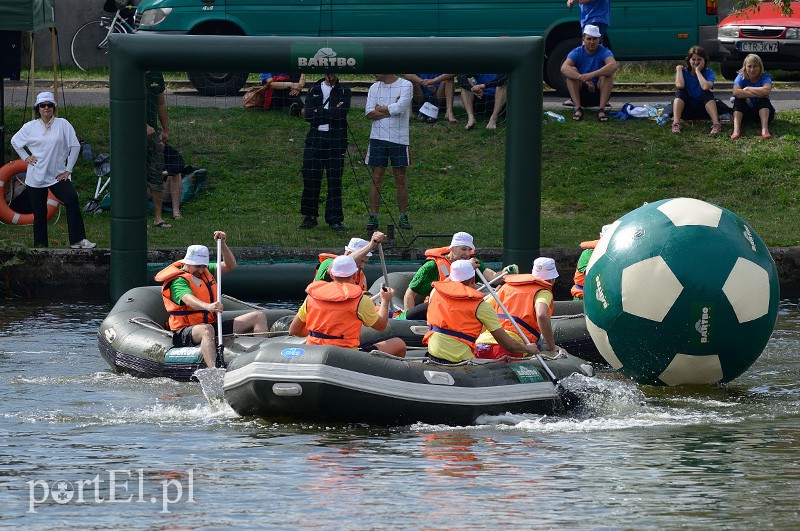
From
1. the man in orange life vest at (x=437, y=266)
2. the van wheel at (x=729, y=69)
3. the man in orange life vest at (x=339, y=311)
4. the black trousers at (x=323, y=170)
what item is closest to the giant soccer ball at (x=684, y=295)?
the man in orange life vest at (x=437, y=266)

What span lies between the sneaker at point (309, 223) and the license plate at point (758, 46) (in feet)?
27.1

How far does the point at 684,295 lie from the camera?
35.4 feet

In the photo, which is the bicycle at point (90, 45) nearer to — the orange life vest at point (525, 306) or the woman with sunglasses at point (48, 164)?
the woman with sunglasses at point (48, 164)

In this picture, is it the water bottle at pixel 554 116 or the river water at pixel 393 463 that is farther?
the water bottle at pixel 554 116

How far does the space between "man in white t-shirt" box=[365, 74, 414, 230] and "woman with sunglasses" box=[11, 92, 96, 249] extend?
3321 mm

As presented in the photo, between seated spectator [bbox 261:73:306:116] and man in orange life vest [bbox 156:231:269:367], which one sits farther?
seated spectator [bbox 261:73:306:116]

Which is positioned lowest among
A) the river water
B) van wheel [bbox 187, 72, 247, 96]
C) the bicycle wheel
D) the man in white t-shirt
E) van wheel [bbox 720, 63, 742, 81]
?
the river water

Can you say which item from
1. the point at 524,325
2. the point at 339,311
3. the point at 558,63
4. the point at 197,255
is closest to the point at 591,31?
the point at 558,63

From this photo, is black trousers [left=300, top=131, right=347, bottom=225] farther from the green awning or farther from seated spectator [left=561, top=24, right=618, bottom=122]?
seated spectator [left=561, top=24, right=618, bottom=122]

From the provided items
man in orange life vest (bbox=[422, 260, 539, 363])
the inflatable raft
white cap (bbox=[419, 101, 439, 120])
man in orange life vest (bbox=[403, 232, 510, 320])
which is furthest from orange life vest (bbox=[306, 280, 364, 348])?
white cap (bbox=[419, 101, 439, 120])

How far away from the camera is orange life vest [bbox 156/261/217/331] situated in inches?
496

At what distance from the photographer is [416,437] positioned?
1012 centimetres

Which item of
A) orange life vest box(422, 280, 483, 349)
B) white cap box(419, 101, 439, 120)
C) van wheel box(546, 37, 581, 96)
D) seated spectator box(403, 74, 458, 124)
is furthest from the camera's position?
van wheel box(546, 37, 581, 96)

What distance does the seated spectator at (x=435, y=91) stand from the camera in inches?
696
